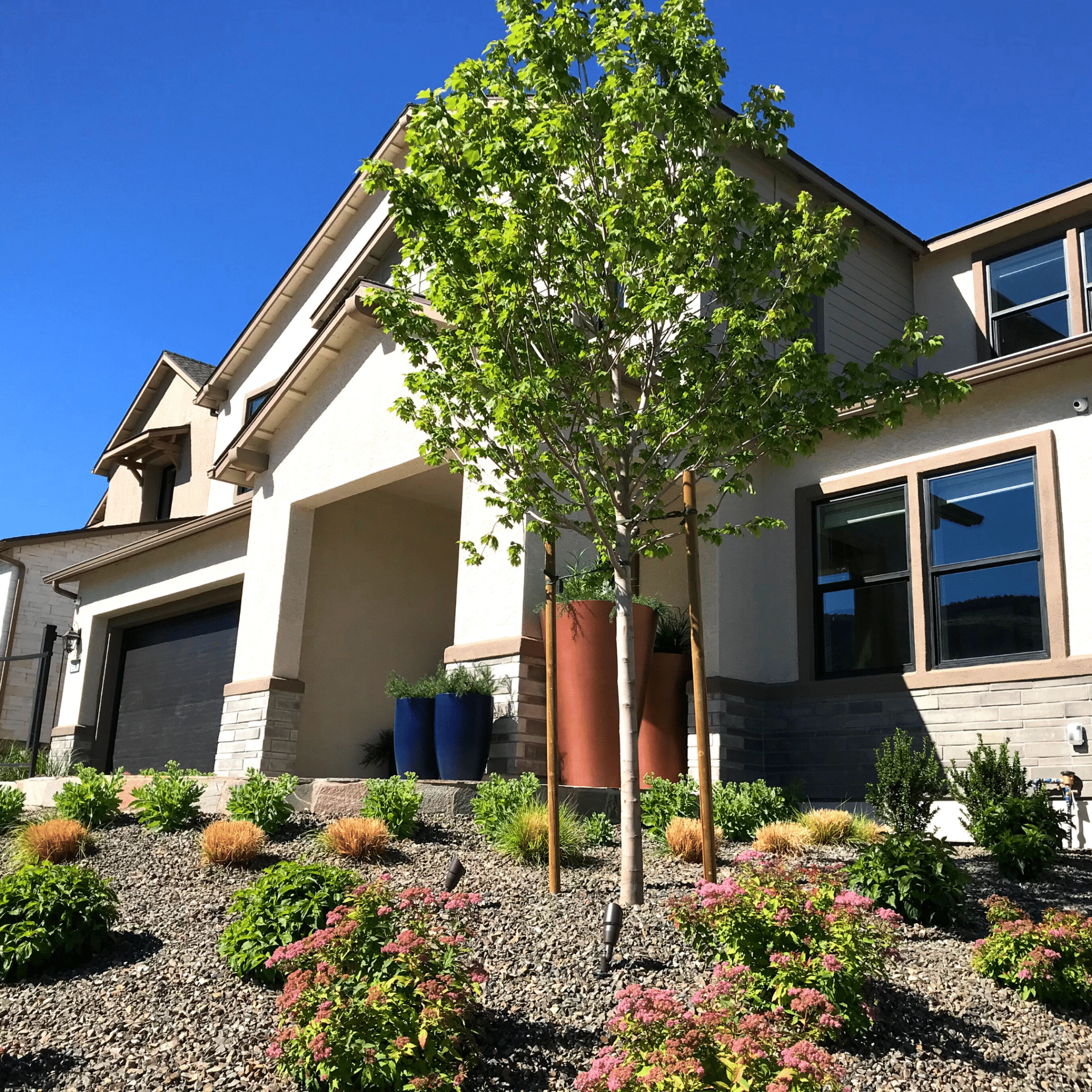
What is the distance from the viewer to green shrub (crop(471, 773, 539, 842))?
7918mm

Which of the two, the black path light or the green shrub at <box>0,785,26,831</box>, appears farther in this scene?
the green shrub at <box>0,785,26,831</box>

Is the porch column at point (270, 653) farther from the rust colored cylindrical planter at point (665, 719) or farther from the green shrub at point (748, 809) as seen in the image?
the green shrub at point (748, 809)

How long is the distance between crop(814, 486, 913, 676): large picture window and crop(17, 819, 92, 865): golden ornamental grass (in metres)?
6.98

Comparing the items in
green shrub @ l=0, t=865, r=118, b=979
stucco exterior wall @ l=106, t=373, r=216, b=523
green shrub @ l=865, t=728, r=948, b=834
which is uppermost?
stucco exterior wall @ l=106, t=373, r=216, b=523

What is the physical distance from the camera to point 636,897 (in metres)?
6.26

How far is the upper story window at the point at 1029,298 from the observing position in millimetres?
13461

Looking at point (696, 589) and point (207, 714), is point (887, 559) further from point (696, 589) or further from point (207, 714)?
point (207, 714)

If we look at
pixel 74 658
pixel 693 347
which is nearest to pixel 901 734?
pixel 693 347

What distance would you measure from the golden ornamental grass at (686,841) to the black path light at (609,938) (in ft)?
7.52

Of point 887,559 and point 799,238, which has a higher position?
point 799,238

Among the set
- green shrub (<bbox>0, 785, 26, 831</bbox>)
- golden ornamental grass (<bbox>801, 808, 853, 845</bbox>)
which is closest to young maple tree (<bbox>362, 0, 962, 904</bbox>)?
golden ornamental grass (<bbox>801, 808, 853, 845</bbox>)

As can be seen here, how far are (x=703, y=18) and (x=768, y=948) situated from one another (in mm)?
5516

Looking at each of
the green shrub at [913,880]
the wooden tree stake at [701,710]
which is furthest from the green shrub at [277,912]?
the green shrub at [913,880]

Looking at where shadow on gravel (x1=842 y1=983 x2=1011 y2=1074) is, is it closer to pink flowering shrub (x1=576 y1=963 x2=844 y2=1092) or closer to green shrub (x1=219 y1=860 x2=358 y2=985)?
pink flowering shrub (x1=576 y1=963 x2=844 y2=1092)
